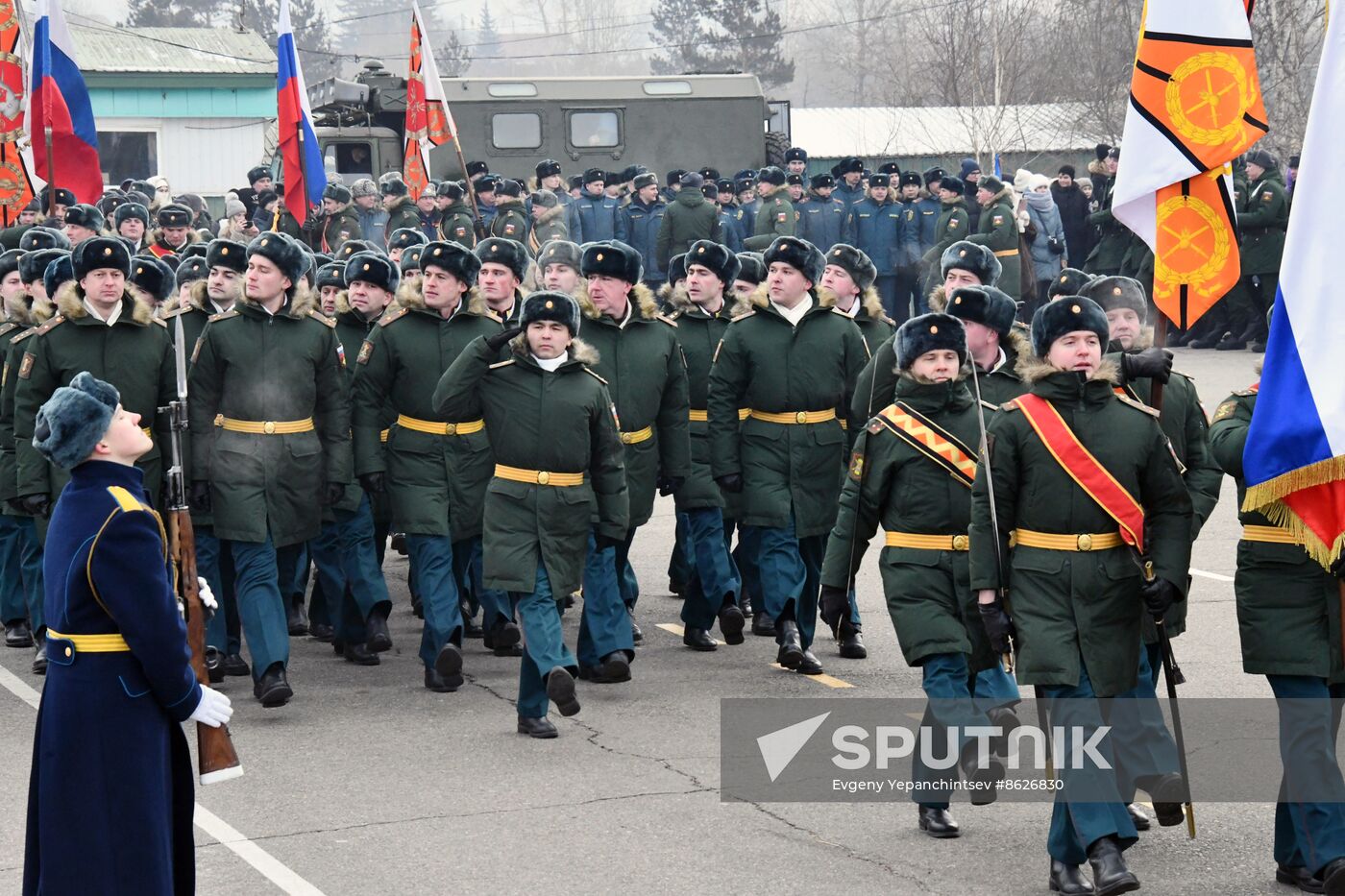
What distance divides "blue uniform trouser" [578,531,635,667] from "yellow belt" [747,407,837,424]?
1.21m

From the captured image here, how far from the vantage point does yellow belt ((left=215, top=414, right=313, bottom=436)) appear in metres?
8.96

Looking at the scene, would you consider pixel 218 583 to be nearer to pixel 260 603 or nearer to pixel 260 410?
pixel 260 603

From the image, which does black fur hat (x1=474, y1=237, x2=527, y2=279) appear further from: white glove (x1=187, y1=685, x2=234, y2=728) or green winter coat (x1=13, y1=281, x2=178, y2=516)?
white glove (x1=187, y1=685, x2=234, y2=728)

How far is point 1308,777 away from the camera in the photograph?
5895mm

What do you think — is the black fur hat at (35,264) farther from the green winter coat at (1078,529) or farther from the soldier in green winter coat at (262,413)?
the green winter coat at (1078,529)

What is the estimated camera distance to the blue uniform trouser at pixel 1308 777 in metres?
5.81

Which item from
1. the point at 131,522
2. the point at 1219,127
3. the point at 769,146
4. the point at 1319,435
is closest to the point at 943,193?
the point at 769,146

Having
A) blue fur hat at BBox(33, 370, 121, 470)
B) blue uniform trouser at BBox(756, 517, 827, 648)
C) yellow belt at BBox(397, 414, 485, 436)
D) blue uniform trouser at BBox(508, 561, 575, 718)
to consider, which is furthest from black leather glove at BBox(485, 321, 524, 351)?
blue fur hat at BBox(33, 370, 121, 470)

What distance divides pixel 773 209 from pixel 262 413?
50.8 ft

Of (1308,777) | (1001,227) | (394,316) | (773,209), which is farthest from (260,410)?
(773,209)

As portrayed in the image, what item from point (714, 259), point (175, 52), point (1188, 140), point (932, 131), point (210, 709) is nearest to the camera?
point (210, 709)

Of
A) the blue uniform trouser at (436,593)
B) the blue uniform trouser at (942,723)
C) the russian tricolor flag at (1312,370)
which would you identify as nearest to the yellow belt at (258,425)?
the blue uniform trouser at (436,593)

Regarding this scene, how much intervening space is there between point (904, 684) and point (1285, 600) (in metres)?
2.97

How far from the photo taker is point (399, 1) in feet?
451
